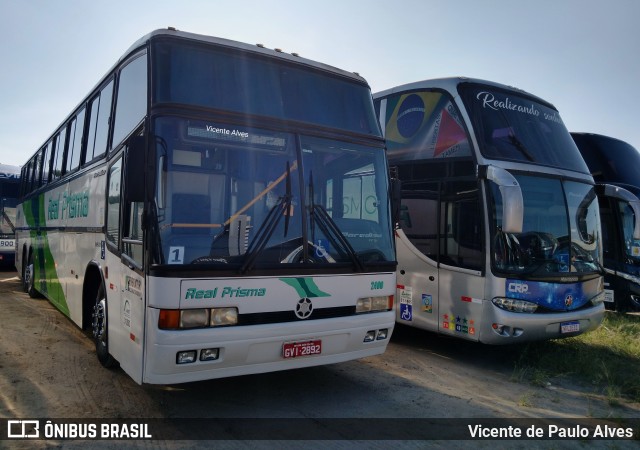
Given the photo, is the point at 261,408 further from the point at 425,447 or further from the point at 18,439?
the point at 18,439

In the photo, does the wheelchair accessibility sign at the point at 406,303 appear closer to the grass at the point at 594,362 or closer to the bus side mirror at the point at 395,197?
the grass at the point at 594,362

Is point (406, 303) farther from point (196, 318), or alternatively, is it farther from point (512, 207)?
point (196, 318)

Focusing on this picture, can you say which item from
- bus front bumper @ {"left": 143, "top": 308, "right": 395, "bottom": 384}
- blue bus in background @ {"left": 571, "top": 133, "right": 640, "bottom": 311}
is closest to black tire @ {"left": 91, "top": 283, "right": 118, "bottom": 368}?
bus front bumper @ {"left": 143, "top": 308, "right": 395, "bottom": 384}

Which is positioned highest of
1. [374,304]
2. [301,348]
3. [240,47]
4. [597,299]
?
[240,47]

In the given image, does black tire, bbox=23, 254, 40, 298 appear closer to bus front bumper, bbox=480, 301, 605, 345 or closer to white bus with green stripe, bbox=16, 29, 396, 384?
white bus with green stripe, bbox=16, 29, 396, 384

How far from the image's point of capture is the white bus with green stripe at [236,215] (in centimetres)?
448

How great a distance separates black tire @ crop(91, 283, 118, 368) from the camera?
590 centimetres

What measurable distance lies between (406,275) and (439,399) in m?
2.51

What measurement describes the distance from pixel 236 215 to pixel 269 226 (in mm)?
317

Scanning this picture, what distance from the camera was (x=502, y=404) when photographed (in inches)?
226

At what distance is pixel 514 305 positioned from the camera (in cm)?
683

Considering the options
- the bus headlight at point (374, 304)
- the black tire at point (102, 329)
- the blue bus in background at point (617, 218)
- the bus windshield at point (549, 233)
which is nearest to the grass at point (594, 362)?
the bus windshield at point (549, 233)

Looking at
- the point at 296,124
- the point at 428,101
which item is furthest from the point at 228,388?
the point at 428,101

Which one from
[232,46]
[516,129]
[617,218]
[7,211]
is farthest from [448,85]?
[7,211]
